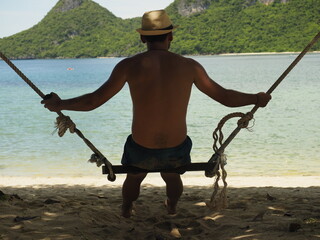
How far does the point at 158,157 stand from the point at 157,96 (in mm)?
450

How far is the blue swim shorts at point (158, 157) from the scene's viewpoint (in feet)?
12.2

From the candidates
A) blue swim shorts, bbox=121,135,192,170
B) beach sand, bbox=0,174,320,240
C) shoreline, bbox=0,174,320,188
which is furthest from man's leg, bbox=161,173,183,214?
shoreline, bbox=0,174,320,188

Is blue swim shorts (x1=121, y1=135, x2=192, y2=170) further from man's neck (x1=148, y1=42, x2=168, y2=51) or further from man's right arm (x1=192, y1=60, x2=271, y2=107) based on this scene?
man's neck (x1=148, y1=42, x2=168, y2=51)

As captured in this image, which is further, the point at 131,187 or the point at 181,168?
the point at 131,187

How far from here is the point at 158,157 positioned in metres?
3.73

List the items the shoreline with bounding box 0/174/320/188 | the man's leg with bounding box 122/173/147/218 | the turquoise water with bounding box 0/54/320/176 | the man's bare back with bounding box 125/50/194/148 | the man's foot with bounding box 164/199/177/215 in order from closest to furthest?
the man's bare back with bounding box 125/50/194/148
the man's leg with bounding box 122/173/147/218
the man's foot with bounding box 164/199/177/215
the shoreline with bounding box 0/174/320/188
the turquoise water with bounding box 0/54/320/176

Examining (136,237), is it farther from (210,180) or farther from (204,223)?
(210,180)

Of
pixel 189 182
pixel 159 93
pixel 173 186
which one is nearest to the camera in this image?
pixel 159 93

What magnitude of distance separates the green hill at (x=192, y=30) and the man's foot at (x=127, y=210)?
10057 centimetres

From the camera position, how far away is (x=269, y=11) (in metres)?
122

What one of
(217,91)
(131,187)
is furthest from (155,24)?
(131,187)

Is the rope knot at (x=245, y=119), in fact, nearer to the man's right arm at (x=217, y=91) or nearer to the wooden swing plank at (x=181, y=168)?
the man's right arm at (x=217, y=91)

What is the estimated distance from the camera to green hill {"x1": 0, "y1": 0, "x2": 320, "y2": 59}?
107438 millimetres

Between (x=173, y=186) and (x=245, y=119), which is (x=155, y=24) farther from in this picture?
(x=173, y=186)
